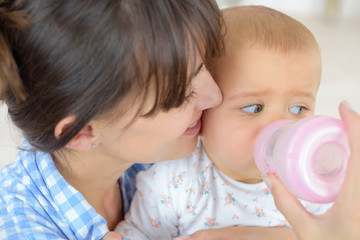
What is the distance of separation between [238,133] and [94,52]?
406mm

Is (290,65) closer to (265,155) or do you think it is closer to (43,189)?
(265,155)

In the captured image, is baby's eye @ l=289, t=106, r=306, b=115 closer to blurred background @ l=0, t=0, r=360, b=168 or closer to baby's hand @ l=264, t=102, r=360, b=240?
baby's hand @ l=264, t=102, r=360, b=240

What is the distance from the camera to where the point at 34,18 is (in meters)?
0.81

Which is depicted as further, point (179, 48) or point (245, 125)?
point (245, 125)

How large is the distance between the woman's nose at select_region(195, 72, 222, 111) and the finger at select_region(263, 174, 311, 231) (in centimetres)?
27

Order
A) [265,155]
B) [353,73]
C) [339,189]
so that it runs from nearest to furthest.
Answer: [339,189] → [265,155] → [353,73]

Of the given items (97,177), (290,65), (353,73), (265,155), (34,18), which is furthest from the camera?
(353,73)

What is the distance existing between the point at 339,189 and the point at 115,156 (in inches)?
21.7

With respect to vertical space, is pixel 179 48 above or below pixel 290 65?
above

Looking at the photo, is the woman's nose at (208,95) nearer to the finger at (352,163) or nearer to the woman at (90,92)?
the woman at (90,92)

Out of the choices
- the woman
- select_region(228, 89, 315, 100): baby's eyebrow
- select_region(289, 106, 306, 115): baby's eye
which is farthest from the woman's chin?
select_region(289, 106, 306, 115): baby's eye

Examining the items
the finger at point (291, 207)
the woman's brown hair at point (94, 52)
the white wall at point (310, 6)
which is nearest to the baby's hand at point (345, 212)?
the finger at point (291, 207)

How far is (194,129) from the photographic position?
3.66ft

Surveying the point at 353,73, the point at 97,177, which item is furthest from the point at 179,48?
the point at 353,73
